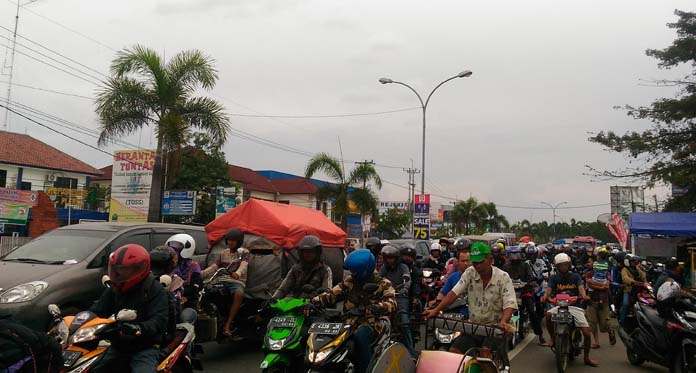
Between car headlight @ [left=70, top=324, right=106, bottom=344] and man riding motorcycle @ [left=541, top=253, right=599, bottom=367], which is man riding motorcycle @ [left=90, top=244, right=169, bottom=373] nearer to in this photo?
car headlight @ [left=70, top=324, right=106, bottom=344]

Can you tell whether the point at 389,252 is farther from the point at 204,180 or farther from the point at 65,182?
the point at 65,182

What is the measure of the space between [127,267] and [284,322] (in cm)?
198

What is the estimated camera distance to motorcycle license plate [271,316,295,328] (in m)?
5.54

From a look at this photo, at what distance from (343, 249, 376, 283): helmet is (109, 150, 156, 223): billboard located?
2086 cm

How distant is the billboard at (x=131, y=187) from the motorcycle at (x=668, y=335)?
2127 centimetres

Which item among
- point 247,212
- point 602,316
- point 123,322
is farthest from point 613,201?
point 123,322

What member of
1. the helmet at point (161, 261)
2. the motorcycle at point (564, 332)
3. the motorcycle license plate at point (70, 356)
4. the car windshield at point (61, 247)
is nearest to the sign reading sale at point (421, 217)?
the motorcycle at point (564, 332)

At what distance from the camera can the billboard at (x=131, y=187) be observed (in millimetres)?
24922

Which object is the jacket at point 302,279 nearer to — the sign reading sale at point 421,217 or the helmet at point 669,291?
the helmet at point 669,291

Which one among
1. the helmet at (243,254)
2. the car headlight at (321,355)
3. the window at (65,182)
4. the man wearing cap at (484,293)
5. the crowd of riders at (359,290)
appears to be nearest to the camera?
the crowd of riders at (359,290)

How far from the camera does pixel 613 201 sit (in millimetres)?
38906

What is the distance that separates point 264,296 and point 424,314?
3.61m

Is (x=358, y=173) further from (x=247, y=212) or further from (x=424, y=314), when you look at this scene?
(x=424, y=314)

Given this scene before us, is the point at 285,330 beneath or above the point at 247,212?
beneath
